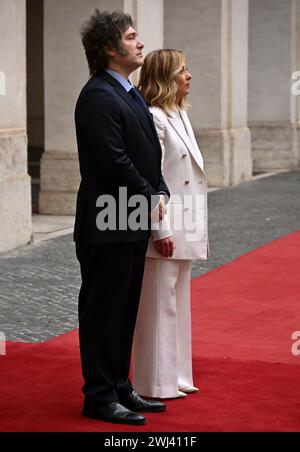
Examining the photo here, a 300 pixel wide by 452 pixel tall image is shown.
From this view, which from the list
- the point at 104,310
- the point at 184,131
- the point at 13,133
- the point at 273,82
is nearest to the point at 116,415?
the point at 104,310

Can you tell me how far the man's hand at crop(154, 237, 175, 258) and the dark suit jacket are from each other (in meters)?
0.17

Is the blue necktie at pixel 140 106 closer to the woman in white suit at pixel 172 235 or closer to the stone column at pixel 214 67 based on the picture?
the woman in white suit at pixel 172 235

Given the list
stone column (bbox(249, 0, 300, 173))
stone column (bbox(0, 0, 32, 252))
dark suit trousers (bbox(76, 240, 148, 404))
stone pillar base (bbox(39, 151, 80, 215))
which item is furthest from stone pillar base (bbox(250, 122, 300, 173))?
dark suit trousers (bbox(76, 240, 148, 404))

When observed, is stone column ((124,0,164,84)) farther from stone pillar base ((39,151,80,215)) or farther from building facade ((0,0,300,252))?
stone pillar base ((39,151,80,215))

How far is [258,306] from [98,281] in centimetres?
333

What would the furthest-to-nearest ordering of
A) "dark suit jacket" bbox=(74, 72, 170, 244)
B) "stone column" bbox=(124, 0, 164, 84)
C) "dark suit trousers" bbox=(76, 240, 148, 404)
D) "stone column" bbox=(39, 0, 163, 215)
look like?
"stone column" bbox=(124, 0, 164, 84) → "stone column" bbox=(39, 0, 163, 215) → "dark suit trousers" bbox=(76, 240, 148, 404) → "dark suit jacket" bbox=(74, 72, 170, 244)

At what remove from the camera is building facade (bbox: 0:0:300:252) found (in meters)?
11.3

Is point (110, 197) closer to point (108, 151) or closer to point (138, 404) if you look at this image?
point (108, 151)

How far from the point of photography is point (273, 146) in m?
21.1

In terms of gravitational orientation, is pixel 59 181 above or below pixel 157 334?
above

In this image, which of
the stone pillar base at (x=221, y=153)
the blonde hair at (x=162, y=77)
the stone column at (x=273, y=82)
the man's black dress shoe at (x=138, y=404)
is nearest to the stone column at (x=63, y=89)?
the stone pillar base at (x=221, y=153)

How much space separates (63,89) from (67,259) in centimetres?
365

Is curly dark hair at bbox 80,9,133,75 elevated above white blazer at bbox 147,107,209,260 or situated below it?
above

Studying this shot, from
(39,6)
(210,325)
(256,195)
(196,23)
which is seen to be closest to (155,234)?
(210,325)
